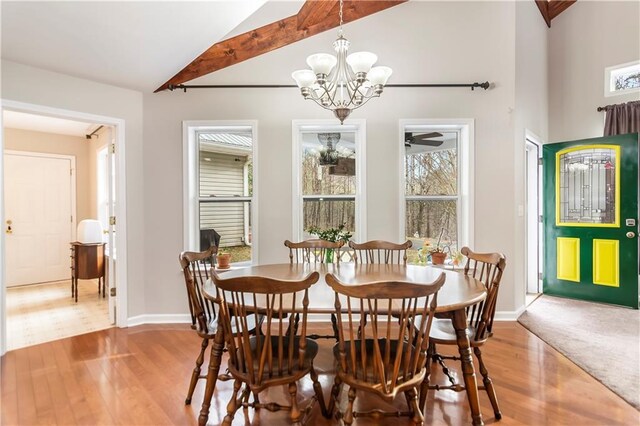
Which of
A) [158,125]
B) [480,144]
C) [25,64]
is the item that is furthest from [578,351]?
[25,64]

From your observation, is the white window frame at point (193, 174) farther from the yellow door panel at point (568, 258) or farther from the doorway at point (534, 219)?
the yellow door panel at point (568, 258)

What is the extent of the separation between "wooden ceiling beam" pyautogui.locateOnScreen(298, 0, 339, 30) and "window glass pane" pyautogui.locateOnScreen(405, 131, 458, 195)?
5.28ft

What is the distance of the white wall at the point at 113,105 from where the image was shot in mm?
2945

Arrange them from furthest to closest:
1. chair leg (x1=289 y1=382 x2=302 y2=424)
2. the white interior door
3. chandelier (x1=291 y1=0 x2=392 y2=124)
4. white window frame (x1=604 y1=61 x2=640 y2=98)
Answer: the white interior door < white window frame (x1=604 y1=61 x2=640 y2=98) < chandelier (x1=291 y1=0 x2=392 y2=124) < chair leg (x1=289 y1=382 x2=302 y2=424)

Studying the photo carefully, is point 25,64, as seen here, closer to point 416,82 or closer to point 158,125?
point 158,125

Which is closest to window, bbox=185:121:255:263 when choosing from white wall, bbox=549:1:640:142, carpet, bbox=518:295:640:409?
carpet, bbox=518:295:640:409

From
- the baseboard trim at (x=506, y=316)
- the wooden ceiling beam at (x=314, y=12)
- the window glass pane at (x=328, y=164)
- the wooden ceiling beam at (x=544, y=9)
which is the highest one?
the wooden ceiling beam at (x=544, y=9)

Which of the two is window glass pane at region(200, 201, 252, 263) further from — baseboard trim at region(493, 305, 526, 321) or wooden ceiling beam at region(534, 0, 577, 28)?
wooden ceiling beam at region(534, 0, 577, 28)

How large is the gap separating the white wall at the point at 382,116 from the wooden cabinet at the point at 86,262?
157cm

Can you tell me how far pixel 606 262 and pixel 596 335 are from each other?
1518 mm

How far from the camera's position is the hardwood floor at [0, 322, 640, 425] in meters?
2.00

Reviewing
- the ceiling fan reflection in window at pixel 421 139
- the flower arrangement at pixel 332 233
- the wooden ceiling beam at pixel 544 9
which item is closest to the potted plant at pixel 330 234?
the flower arrangement at pixel 332 233

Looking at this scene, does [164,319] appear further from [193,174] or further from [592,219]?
[592,219]

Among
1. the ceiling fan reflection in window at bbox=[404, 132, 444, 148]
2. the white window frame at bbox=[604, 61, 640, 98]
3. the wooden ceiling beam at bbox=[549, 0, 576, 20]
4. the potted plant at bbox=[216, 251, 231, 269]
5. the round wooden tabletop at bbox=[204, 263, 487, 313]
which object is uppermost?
the wooden ceiling beam at bbox=[549, 0, 576, 20]
